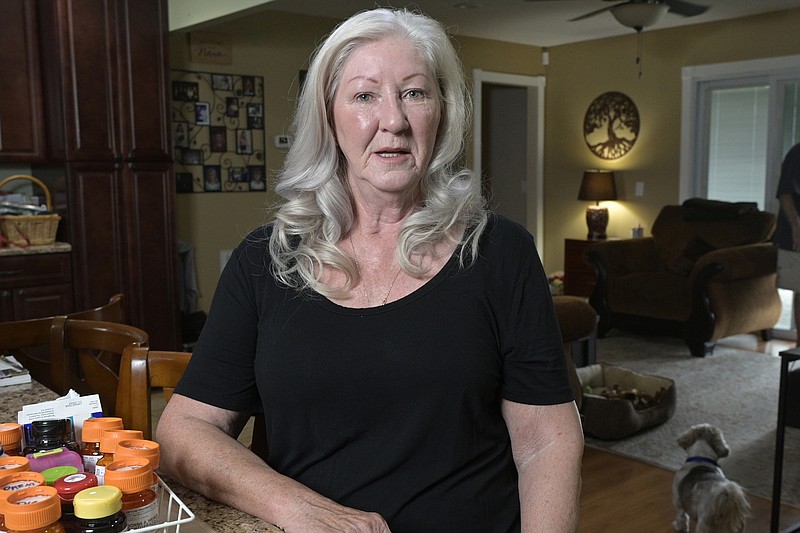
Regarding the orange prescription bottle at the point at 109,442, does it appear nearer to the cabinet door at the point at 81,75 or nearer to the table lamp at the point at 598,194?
the cabinet door at the point at 81,75

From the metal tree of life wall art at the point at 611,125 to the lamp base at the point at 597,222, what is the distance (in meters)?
0.59

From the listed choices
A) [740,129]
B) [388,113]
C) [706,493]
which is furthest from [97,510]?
[740,129]

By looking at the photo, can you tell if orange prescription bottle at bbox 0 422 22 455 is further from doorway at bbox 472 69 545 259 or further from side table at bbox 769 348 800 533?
doorway at bbox 472 69 545 259

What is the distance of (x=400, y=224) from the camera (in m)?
1.29

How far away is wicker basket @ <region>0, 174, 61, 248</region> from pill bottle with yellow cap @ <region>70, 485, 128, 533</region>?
12.2ft

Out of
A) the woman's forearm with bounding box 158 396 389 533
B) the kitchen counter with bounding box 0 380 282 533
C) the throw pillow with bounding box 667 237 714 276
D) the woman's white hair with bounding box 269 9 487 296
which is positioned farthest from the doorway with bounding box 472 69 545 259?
the kitchen counter with bounding box 0 380 282 533

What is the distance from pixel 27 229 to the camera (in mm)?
4039

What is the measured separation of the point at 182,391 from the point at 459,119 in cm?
63

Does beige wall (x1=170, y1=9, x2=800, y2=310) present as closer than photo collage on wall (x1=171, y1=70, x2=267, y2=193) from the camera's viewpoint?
No

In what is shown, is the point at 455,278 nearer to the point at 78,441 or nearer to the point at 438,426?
the point at 438,426

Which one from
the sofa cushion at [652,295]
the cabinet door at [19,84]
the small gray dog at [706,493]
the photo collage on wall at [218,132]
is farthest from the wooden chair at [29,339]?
the sofa cushion at [652,295]

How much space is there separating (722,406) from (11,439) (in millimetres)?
4105

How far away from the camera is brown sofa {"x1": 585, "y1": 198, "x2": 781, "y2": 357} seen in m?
5.42

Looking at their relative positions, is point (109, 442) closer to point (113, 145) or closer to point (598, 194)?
point (113, 145)
